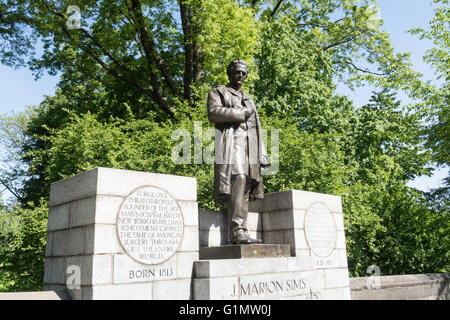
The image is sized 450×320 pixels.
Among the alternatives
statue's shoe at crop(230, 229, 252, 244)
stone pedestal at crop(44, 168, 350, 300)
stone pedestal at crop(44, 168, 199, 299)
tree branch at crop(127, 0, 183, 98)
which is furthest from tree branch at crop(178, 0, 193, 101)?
stone pedestal at crop(44, 168, 199, 299)

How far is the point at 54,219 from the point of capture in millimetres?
6031

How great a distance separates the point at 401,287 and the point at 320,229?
2938mm

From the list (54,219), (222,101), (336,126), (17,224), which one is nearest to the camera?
(54,219)

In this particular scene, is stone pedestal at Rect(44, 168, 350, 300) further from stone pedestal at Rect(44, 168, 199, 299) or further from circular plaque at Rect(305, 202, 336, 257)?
circular plaque at Rect(305, 202, 336, 257)

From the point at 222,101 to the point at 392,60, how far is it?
61.8 feet

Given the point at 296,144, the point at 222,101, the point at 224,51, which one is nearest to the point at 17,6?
the point at 224,51

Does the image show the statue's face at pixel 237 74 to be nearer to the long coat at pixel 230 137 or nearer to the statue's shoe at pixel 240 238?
the long coat at pixel 230 137

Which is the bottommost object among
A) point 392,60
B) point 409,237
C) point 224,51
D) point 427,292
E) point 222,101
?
point 427,292

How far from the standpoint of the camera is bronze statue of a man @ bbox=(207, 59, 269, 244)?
6.79m

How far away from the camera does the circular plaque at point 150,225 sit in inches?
211

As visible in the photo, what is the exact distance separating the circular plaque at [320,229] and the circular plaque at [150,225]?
10.2 feet

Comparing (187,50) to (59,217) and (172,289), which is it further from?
(172,289)

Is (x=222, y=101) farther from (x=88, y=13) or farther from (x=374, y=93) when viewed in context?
(x=374, y=93)

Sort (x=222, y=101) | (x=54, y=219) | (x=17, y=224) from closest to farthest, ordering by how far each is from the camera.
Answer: (x=54, y=219)
(x=222, y=101)
(x=17, y=224)
